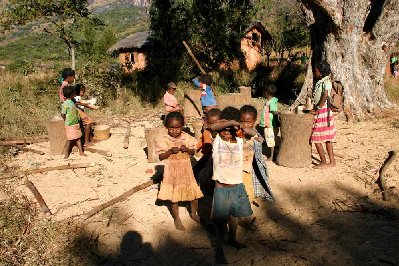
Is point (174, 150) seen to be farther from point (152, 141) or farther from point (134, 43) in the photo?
point (134, 43)

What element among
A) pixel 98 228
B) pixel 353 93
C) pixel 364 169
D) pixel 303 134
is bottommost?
pixel 98 228

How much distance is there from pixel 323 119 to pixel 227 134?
9.50ft

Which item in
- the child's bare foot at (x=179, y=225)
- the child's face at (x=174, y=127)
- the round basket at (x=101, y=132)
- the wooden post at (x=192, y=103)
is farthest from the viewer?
the wooden post at (x=192, y=103)

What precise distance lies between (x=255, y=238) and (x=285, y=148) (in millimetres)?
2444

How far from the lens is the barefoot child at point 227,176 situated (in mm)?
3410

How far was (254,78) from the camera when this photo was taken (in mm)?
14930

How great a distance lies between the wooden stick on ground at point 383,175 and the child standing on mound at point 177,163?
8.92ft

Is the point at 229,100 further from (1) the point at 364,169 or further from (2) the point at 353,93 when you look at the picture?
(1) the point at 364,169

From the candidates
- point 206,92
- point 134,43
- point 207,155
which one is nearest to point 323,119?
point 207,155

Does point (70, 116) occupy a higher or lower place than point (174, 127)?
lower

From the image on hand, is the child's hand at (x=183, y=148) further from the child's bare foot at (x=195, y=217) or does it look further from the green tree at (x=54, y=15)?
the green tree at (x=54, y=15)

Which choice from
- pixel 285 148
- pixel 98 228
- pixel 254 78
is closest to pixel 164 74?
pixel 254 78

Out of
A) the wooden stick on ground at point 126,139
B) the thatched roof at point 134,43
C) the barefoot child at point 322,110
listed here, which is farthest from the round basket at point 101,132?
the thatched roof at point 134,43

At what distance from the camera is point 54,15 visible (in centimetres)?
1256
